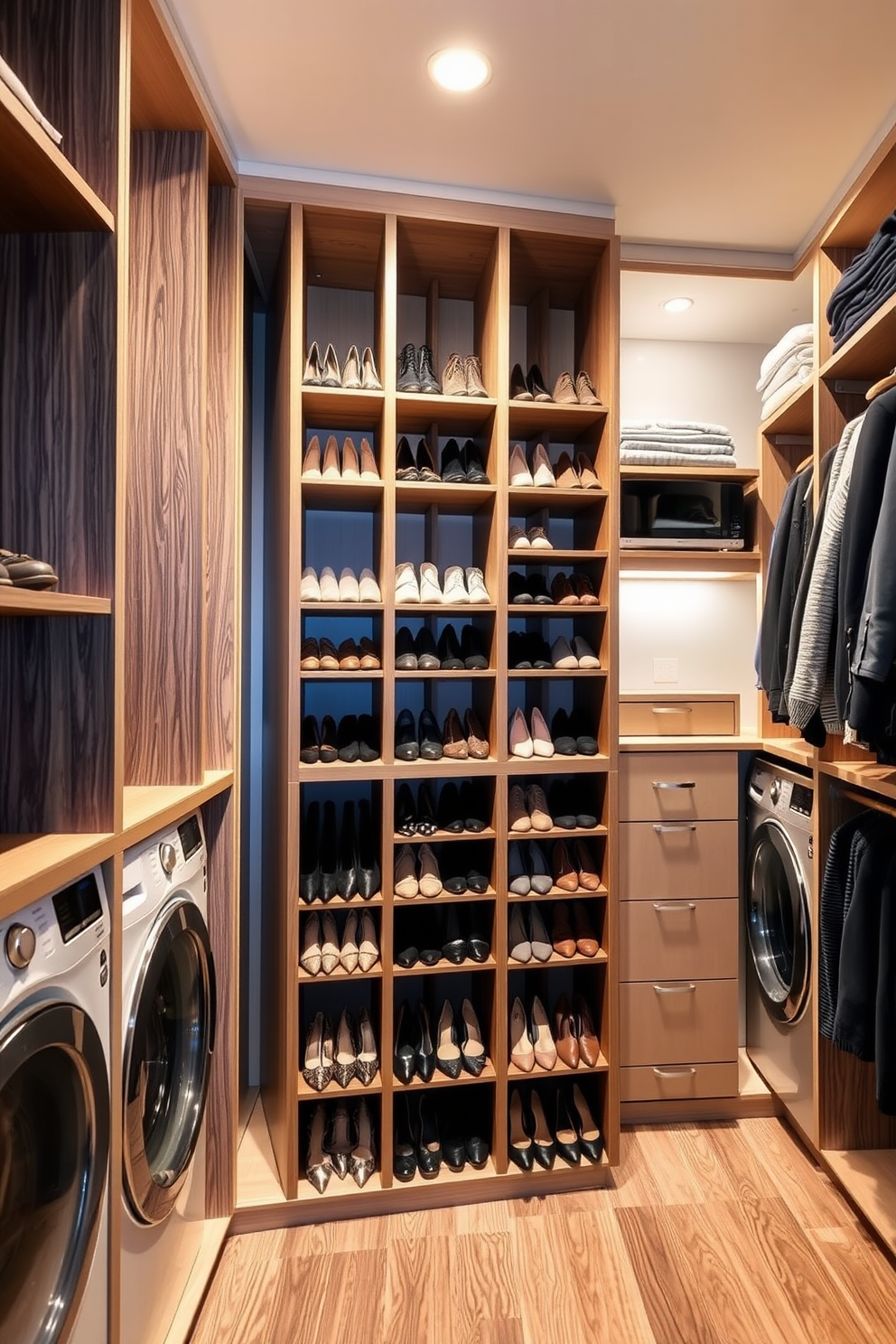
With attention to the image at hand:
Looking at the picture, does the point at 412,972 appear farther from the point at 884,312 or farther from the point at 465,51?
the point at 465,51

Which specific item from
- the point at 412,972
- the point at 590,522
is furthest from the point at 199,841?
the point at 590,522

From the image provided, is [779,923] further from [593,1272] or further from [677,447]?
[677,447]

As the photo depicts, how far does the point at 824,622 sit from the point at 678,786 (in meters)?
0.73

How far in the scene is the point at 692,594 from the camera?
269 cm

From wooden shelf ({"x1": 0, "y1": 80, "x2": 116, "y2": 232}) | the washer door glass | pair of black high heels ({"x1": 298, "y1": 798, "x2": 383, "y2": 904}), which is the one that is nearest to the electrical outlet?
the washer door glass

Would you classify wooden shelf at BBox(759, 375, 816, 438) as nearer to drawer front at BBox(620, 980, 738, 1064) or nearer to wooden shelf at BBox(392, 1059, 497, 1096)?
drawer front at BBox(620, 980, 738, 1064)

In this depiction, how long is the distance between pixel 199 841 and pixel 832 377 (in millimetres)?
1965

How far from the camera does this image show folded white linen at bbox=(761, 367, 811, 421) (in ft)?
7.04

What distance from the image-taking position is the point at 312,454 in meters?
1.92

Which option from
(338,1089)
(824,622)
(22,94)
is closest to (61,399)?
(22,94)

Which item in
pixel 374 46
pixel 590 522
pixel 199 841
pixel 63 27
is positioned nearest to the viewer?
pixel 63 27

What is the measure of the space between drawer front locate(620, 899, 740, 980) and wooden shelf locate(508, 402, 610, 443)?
1.40m

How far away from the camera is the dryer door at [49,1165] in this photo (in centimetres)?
86

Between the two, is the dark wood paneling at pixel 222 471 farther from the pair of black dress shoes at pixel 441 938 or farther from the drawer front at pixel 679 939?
the drawer front at pixel 679 939
